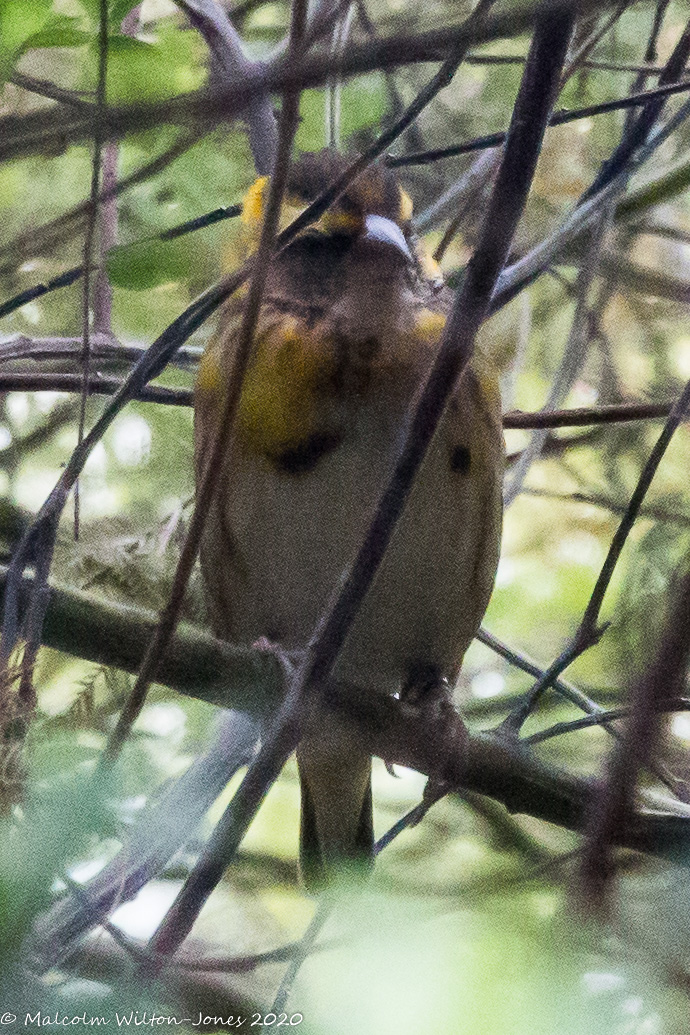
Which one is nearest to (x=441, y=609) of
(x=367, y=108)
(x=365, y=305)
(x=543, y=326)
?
(x=365, y=305)

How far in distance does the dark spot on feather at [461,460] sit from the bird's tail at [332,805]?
1.88 ft

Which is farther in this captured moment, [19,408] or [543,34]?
[19,408]

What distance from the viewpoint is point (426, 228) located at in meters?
2.44

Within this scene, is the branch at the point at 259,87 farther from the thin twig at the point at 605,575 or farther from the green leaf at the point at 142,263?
the thin twig at the point at 605,575

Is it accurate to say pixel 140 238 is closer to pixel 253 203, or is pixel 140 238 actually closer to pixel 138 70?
pixel 138 70

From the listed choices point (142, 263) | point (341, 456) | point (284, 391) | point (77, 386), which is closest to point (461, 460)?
point (341, 456)

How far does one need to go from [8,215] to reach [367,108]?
2.58 ft

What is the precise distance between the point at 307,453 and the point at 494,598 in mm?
1165

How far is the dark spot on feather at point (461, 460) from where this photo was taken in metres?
2.08

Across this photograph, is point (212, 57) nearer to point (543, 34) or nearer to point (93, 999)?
point (543, 34)

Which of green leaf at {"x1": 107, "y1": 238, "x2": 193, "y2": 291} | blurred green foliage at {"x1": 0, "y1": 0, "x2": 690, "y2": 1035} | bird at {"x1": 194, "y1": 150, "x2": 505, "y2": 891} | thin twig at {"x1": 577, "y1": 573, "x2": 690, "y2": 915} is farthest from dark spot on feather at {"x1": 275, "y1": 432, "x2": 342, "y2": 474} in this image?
thin twig at {"x1": 577, "y1": 573, "x2": 690, "y2": 915}

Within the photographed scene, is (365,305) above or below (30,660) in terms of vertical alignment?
above

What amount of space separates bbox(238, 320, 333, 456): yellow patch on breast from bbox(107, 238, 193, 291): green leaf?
52 cm

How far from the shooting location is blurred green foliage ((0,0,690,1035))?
2.66ft
